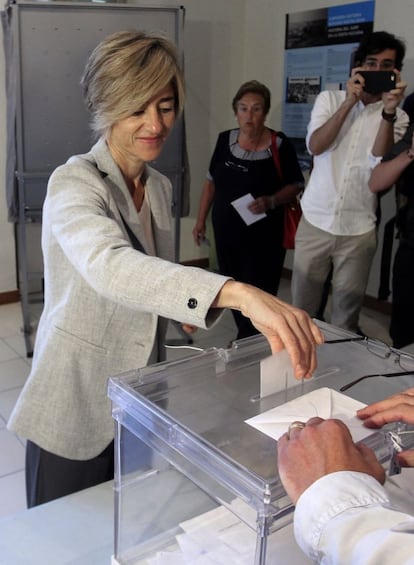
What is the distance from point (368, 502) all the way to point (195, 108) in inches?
176

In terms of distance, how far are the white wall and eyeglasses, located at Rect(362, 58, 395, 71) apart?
1.99 m

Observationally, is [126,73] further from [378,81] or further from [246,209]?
[246,209]

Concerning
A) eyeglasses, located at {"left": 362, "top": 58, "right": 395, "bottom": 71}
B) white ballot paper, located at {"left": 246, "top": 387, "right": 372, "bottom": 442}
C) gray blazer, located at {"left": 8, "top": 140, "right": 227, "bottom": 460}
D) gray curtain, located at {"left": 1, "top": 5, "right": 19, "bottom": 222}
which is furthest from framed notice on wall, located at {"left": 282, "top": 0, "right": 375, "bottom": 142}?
white ballot paper, located at {"left": 246, "top": 387, "right": 372, "bottom": 442}

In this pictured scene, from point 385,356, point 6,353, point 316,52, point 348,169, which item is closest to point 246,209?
point 348,169

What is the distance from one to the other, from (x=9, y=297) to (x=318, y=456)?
3825mm

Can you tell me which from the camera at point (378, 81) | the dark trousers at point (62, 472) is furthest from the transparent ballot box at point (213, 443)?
the camera at point (378, 81)

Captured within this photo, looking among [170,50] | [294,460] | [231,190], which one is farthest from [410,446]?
[231,190]

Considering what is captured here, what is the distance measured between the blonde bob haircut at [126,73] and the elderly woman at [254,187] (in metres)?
1.79

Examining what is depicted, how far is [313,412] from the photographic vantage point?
2.63ft

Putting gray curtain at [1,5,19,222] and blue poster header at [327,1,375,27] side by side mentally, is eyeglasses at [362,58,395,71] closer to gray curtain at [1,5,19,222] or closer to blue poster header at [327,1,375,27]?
blue poster header at [327,1,375,27]

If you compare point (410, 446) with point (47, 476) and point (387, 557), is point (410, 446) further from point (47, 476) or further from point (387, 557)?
point (47, 476)

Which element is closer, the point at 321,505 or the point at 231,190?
the point at 321,505

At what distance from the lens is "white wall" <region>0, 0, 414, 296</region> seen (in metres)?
4.57

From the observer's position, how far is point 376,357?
1.01 m
